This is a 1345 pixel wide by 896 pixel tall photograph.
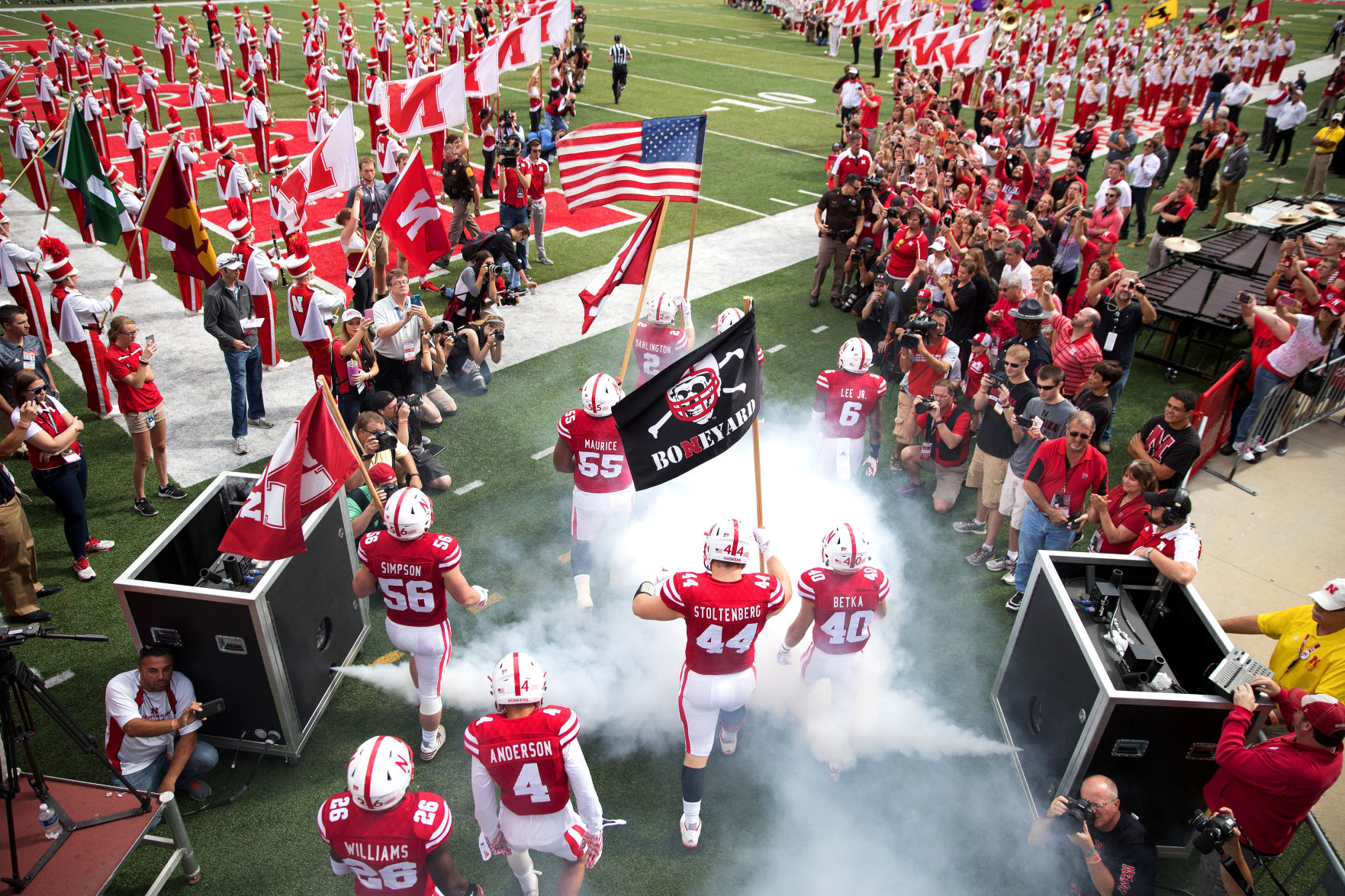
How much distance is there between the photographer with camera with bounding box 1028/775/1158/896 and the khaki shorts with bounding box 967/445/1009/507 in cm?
364

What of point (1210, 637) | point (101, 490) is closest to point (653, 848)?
point (1210, 637)

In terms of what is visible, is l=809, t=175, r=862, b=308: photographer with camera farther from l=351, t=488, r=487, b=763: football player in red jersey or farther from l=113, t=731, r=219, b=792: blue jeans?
l=113, t=731, r=219, b=792: blue jeans

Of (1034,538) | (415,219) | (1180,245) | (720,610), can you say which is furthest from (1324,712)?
(1180,245)

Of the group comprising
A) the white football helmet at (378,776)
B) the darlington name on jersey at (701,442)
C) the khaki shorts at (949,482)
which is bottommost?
the khaki shorts at (949,482)

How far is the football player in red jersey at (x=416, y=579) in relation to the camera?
575 centimetres

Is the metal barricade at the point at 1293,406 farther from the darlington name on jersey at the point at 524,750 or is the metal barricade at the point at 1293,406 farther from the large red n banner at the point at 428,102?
the large red n banner at the point at 428,102

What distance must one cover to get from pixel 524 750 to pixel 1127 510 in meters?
4.88

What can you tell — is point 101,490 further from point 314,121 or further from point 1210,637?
point 314,121

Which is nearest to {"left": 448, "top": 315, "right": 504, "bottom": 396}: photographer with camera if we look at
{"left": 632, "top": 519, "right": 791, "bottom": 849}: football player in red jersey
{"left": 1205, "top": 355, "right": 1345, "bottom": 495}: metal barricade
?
{"left": 632, "top": 519, "right": 791, "bottom": 849}: football player in red jersey

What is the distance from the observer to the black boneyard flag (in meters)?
5.73

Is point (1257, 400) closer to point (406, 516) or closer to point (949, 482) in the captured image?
point (949, 482)

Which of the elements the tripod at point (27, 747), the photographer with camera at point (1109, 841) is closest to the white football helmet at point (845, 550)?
the photographer with camera at point (1109, 841)

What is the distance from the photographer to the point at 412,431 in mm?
9367

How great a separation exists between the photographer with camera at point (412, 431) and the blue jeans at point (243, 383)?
1.80m
